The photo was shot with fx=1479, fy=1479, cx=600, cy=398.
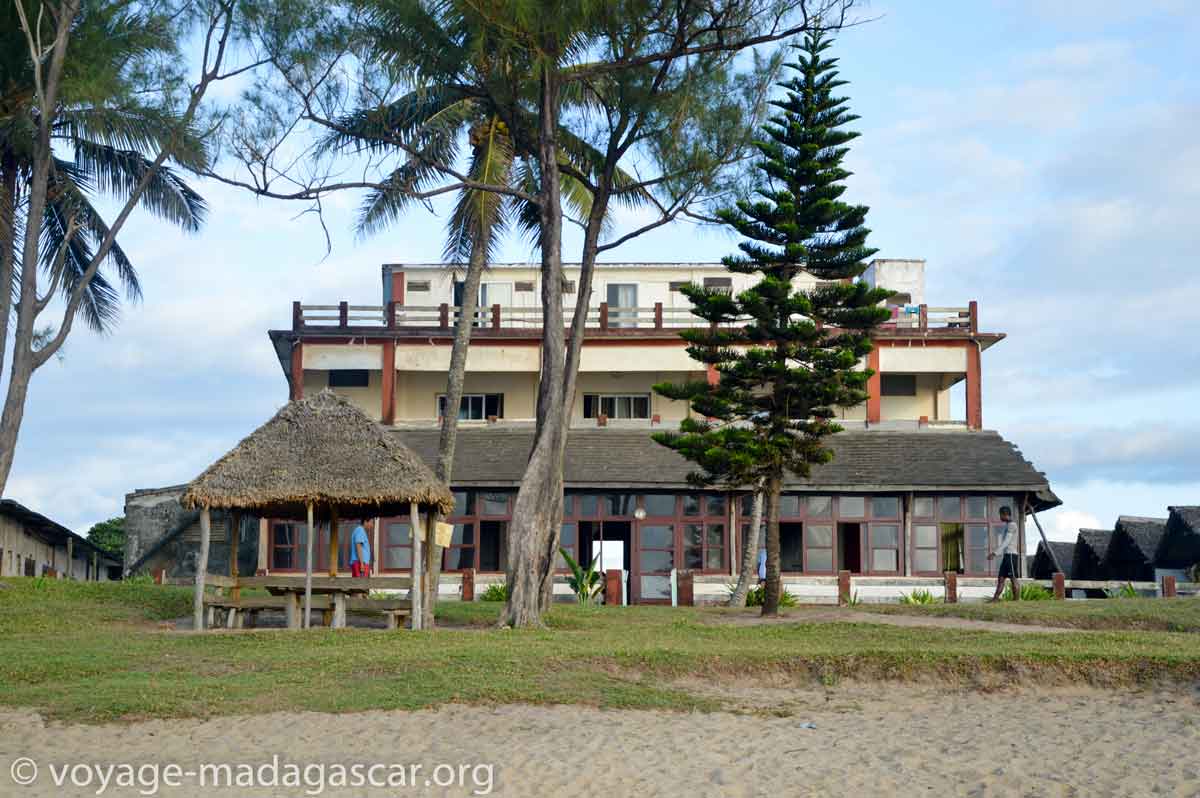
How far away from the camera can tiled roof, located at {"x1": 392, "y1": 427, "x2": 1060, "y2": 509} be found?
33906 mm

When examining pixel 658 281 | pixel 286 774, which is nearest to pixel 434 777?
pixel 286 774

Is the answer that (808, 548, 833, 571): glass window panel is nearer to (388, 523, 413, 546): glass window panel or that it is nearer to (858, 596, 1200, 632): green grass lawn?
(388, 523, 413, 546): glass window panel

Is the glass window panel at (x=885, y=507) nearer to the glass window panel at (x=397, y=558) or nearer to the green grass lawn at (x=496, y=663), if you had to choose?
the glass window panel at (x=397, y=558)

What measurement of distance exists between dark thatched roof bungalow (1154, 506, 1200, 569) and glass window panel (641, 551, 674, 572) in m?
11.0

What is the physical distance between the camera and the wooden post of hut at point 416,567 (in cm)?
1986

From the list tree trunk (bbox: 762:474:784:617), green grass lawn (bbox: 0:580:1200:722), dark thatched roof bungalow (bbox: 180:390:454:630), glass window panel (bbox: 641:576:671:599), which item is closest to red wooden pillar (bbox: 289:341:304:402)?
glass window panel (bbox: 641:576:671:599)

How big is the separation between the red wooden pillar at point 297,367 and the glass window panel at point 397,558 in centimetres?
532

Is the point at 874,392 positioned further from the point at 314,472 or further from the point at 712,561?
→ the point at 314,472

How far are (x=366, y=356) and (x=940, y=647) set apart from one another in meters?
22.8

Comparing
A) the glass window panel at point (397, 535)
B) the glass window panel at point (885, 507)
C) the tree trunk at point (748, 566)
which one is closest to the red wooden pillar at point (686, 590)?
the tree trunk at point (748, 566)

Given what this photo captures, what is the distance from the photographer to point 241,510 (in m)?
21.8

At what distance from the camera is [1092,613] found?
2242cm

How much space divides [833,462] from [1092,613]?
12.8 m

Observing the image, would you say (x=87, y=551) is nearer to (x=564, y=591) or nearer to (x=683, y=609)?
(x=564, y=591)
